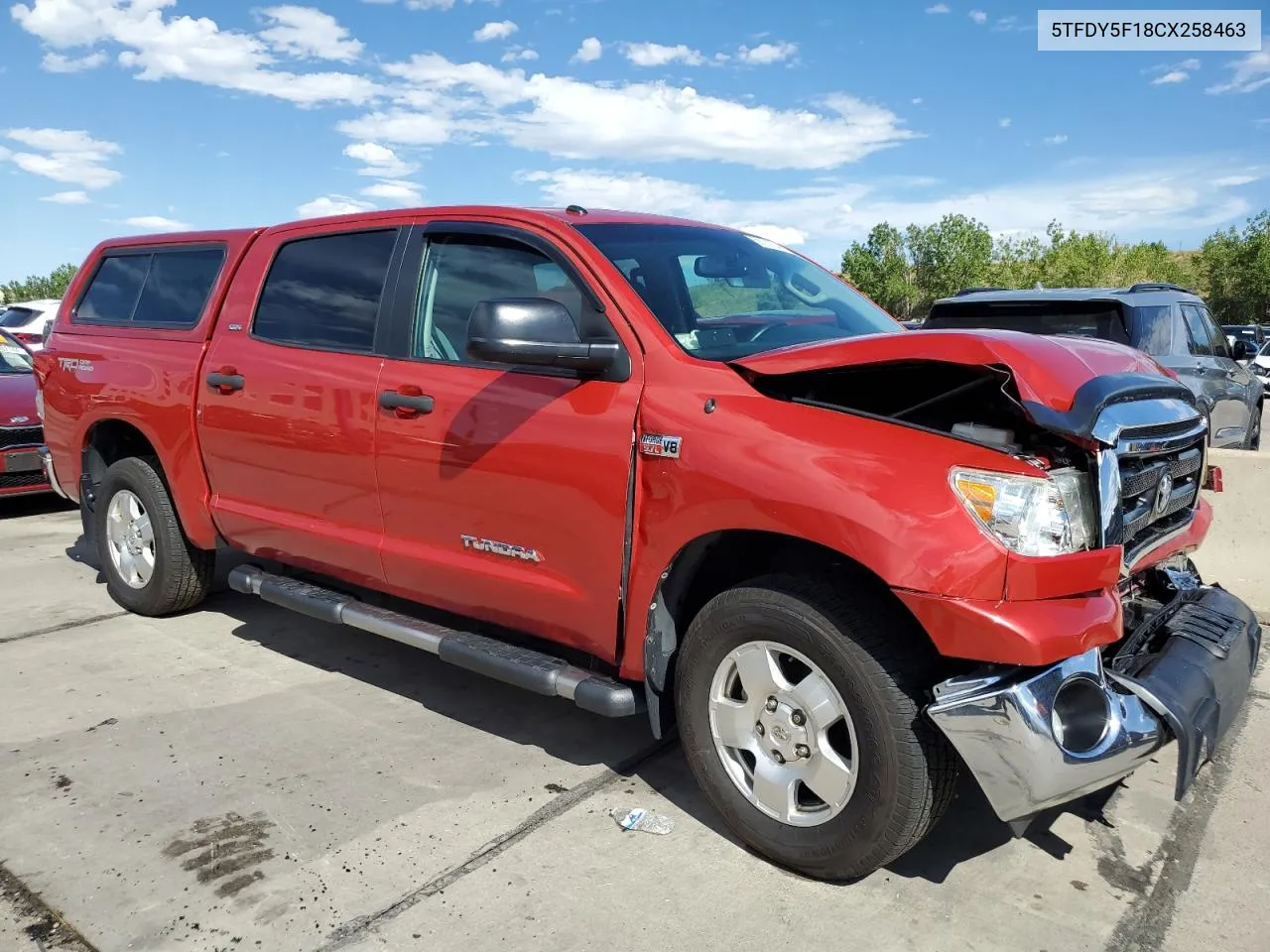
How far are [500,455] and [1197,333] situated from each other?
23.8ft

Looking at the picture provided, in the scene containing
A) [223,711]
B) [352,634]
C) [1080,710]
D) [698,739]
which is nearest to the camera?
[1080,710]

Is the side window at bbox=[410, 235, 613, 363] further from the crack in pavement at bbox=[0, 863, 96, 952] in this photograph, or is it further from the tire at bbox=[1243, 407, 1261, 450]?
the tire at bbox=[1243, 407, 1261, 450]

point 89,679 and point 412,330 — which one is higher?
point 412,330

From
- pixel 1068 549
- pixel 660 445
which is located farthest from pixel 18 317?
pixel 1068 549

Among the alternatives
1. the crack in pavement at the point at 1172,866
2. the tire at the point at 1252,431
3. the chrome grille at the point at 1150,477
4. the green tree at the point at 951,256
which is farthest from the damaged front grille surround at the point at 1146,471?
the green tree at the point at 951,256

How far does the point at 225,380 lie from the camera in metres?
4.54

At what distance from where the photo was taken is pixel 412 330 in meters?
3.87

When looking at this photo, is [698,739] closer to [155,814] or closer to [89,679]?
[155,814]

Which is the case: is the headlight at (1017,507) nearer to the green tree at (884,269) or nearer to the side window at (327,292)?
the side window at (327,292)

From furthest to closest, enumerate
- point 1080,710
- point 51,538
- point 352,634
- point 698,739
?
point 51,538
point 352,634
point 698,739
point 1080,710

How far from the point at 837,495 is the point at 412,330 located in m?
1.96

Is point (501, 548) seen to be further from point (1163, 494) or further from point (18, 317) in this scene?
point (18, 317)

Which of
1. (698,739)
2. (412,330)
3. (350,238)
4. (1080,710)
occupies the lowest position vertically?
(698,739)

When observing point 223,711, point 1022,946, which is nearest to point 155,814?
point 223,711
